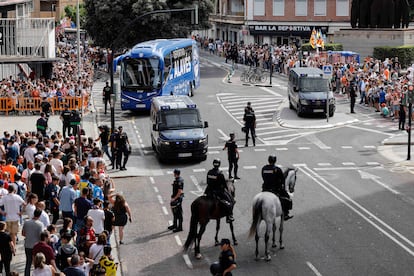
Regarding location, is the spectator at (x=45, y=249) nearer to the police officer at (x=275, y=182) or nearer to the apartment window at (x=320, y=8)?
the police officer at (x=275, y=182)

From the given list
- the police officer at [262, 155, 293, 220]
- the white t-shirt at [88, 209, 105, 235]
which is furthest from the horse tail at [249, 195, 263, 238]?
the white t-shirt at [88, 209, 105, 235]

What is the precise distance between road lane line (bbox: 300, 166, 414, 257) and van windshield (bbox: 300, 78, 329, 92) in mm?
12057

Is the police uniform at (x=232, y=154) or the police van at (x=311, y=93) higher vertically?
the police van at (x=311, y=93)

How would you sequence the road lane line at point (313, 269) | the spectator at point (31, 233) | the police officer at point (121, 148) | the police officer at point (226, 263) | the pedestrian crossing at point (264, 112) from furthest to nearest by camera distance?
the pedestrian crossing at point (264, 112) → the police officer at point (121, 148) → the road lane line at point (313, 269) → the spectator at point (31, 233) → the police officer at point (226, 263)

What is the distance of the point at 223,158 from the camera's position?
32750 mm

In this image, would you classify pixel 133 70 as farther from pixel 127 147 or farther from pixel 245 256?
pixel 245 256

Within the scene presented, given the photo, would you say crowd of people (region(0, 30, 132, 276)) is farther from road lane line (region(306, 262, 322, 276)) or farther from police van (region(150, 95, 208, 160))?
road lane line (region(306, 262, 322, 276))

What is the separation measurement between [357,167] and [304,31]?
63.4m

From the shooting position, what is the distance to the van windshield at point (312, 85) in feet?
137

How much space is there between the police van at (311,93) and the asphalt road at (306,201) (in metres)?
0.68

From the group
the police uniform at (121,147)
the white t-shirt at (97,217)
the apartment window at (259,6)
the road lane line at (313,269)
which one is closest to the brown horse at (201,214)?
the white t-shirt at (97,217)

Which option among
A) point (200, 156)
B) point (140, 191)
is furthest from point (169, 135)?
point (140, 191)

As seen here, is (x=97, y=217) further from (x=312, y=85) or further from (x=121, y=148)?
(x=312, y=85)

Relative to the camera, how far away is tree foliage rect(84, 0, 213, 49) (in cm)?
6512
